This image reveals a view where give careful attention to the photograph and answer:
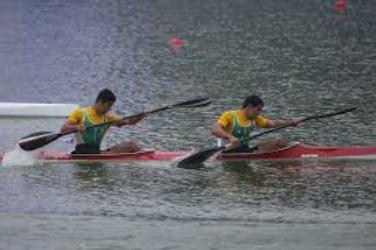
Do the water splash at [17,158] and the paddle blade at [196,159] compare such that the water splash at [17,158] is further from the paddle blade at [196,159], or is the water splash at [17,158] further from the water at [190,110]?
the paddle blade at [196,159]

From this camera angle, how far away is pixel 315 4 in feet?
140

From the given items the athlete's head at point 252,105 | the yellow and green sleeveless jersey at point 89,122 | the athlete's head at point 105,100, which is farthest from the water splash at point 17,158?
the athlete's head at point 252,105

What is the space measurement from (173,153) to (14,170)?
2.49 m

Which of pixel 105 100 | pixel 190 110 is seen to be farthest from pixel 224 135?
pixel 190 110

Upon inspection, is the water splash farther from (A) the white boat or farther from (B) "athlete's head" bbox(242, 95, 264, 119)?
(A) the white boat

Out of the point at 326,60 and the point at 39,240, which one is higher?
the point at 326,60

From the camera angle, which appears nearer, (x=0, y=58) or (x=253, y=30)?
(x=0, y=58)

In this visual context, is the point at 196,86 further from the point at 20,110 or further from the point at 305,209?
the point at 305,209

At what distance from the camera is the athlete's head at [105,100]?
17.3m

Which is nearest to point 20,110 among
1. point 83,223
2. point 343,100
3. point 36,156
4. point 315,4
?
point 36,156

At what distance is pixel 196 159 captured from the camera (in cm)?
1747

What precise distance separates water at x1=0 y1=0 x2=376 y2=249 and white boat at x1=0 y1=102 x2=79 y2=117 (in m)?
0.19

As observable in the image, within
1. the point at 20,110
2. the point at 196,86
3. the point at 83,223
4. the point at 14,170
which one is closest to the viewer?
the point at 83,223

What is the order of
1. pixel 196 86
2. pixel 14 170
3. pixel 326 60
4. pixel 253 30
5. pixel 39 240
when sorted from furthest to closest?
pixel 253 30
pixel 326 60
pixel 196 86
pixel 14 170
pixel 39 240
